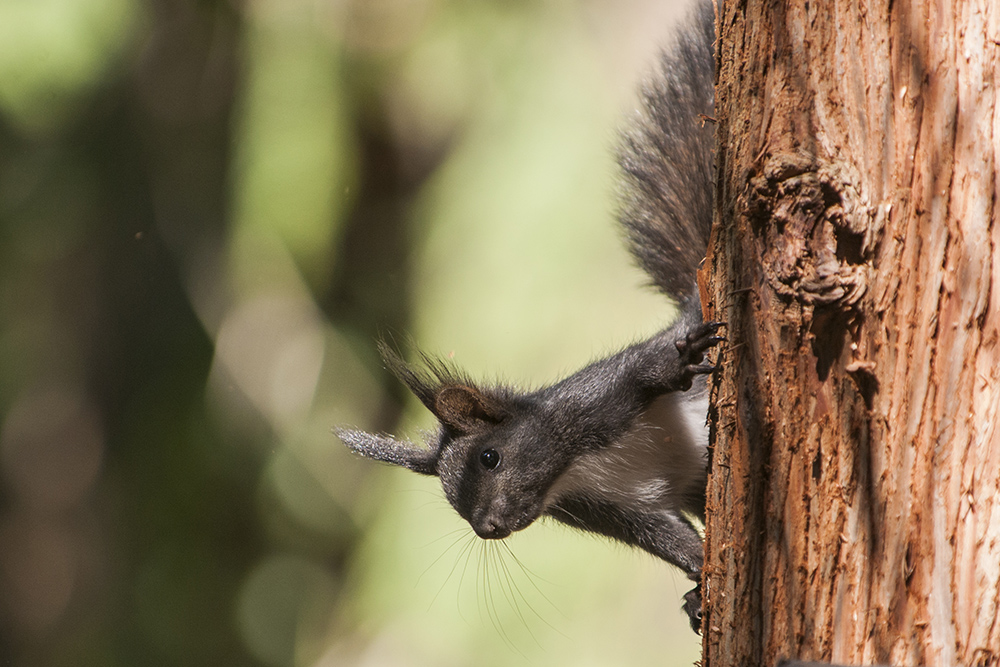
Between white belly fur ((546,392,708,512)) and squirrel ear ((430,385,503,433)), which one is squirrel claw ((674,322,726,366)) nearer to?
white belly fur ((546,392,708,512))

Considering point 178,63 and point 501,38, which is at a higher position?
point 501,38

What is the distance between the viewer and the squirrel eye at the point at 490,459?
2.12m

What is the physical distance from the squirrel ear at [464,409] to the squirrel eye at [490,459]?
96 mm

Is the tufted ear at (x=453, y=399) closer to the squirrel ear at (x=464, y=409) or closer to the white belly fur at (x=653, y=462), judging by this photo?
the squirrel ear at (x=464, y=409)

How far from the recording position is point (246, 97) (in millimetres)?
4371

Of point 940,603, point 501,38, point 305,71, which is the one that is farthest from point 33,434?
point 940,603

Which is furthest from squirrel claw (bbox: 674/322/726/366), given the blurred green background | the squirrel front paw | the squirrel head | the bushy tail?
Result: the blurred green background

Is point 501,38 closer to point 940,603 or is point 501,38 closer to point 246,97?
point 246,97

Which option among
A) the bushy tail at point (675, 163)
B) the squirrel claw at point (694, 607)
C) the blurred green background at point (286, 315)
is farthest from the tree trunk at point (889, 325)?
the blurred green background at point (286, 315)

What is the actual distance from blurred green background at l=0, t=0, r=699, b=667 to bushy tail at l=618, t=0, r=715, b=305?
1.87 m

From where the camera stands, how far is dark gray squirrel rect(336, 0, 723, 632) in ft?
A: 6.86

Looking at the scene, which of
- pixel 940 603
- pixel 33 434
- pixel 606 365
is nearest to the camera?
pixel 940 603

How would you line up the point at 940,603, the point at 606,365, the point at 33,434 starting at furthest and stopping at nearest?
the point at 33,434 → the point at 606,365 → the point at 940,603

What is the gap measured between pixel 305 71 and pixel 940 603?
4002mm
